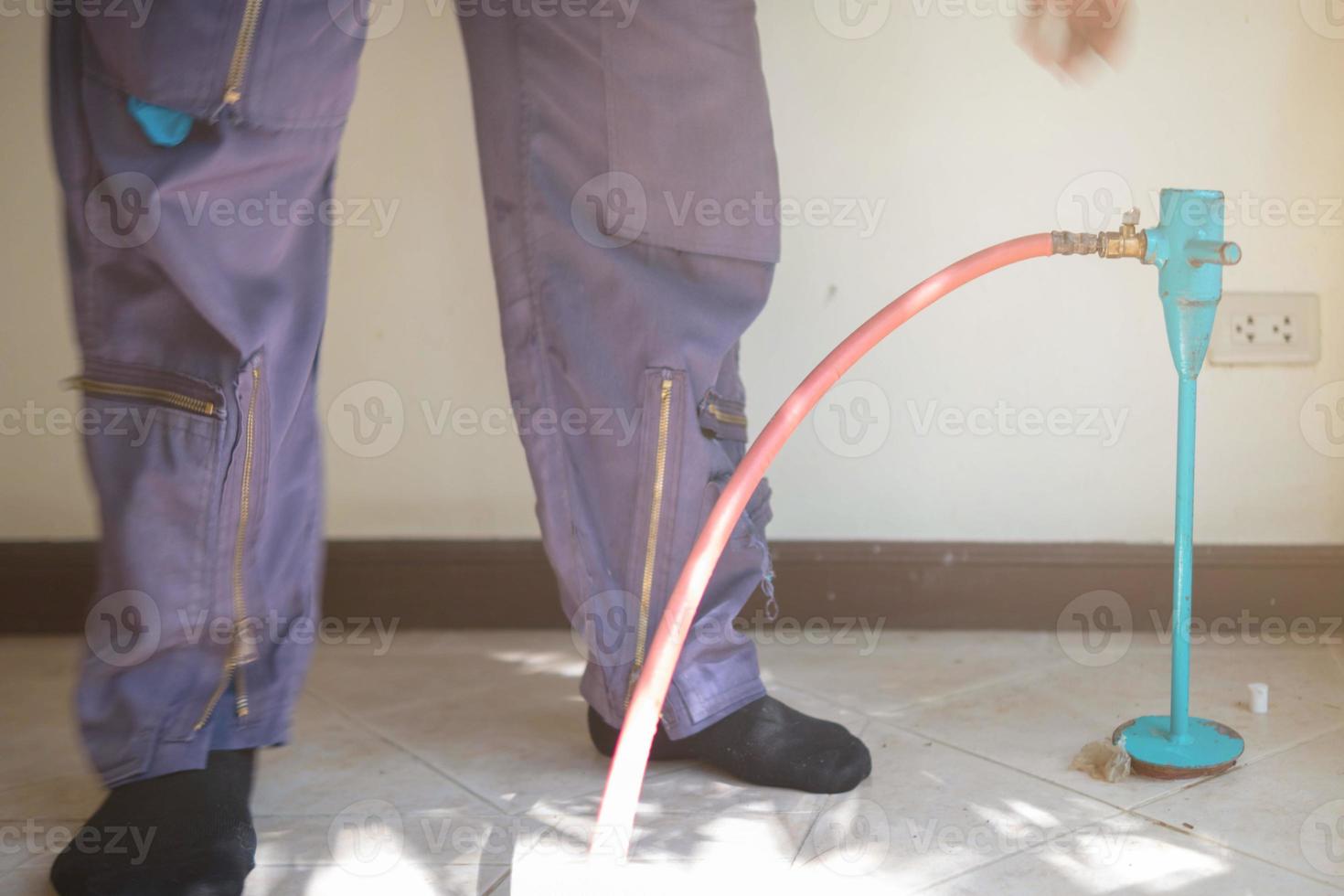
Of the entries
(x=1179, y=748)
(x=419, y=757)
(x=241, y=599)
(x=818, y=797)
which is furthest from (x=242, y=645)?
(x=1179, y=748)

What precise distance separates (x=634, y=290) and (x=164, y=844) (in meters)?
0.61

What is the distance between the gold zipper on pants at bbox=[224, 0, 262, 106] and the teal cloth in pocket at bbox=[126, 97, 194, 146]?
0.04m

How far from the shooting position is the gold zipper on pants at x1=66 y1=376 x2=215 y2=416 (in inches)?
38.8

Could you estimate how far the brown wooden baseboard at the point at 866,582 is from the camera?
64.3 inches

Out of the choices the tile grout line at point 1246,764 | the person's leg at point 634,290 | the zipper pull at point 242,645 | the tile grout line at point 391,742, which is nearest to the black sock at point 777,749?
the person's leg at point 634,290

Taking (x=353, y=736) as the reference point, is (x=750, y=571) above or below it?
above

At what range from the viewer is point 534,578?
1724 mm

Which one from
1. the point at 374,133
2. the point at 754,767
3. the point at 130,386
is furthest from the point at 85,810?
the point at 374,133

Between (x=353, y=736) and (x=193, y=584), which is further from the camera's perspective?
(x=353, y=736)

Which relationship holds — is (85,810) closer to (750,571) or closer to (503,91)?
(750,571)

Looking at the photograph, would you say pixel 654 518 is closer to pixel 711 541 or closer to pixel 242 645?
pixel 711 541

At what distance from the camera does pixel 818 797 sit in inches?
45.0

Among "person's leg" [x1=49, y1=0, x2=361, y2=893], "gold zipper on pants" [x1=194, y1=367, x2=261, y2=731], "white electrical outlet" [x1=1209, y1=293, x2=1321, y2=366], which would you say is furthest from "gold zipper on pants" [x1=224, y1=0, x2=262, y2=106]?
"white electrical outlet" [x1=1209, y1=293, x2=1321, y2=366]

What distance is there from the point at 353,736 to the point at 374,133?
81 centimetres
